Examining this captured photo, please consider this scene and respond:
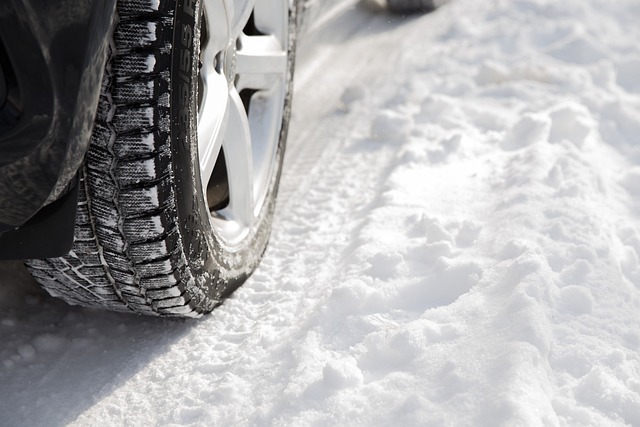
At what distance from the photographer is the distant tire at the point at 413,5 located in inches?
155

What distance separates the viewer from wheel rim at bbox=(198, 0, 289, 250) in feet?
5.44

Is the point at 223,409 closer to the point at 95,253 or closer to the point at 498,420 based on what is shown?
the point at 95,253

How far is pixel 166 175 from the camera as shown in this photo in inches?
53.4

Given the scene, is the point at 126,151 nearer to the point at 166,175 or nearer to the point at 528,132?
the point at 166,175

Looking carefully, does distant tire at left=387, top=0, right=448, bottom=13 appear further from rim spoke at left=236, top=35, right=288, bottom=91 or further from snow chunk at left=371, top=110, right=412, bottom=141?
rim spoke at left=236, top=35, right=288, bottom=91

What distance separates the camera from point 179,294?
1.54m

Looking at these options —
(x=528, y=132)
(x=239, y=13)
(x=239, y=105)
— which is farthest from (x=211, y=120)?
(x=528, y=132)

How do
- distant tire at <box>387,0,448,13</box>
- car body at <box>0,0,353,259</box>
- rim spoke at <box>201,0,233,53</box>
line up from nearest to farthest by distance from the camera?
car body at <box>0,0,353,259</box>, rim spoke at <box>201,0,233,53</box>, distant tire at <box>387,0,448,13</box>

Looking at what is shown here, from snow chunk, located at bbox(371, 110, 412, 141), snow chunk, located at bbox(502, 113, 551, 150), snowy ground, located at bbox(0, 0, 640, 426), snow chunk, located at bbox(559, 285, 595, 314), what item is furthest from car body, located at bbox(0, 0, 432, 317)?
snow chunk, located at bbox(502, 113, 551, 150)

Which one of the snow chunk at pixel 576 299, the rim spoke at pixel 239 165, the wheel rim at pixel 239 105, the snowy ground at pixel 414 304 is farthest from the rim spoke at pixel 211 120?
the snow chunk at pixel 576 299

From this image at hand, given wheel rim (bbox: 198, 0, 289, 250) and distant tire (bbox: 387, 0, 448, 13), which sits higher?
wheel rim (bbox: 198, 0, 289, 250)

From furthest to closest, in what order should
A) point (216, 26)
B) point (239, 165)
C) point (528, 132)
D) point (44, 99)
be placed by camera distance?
1. point (528, 132)
2. point (239, 165)
3. point (216, 26)
4. point (44, 99)

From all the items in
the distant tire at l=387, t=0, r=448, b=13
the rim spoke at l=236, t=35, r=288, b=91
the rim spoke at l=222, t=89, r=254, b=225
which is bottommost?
the distant tire at l=387, t=0, r=448, b=13

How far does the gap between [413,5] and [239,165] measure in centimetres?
240
